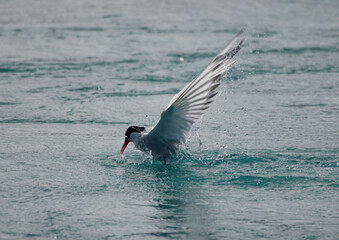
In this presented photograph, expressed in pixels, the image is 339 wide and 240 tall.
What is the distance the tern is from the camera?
15.0 ft

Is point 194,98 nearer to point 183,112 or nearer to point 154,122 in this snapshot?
point 183,112

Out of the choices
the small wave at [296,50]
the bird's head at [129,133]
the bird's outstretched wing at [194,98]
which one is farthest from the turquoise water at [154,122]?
the bird's outstretched wing at [194,98]

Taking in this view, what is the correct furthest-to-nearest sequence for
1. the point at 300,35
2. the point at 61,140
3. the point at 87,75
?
1. the point at 300,35
2. the point at 87,75
3. the point at 61,140

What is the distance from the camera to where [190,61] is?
8.56m

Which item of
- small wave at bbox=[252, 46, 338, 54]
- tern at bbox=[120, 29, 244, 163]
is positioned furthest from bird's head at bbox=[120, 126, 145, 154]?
small wave at bbox=[252, 46, 338, 54]

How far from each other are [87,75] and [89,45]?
1.73m

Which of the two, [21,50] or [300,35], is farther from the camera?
[300,35]

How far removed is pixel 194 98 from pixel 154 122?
1409 millimetres

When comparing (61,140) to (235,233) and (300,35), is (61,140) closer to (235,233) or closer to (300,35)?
(235,233)

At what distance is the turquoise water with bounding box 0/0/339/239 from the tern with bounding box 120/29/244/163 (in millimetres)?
165

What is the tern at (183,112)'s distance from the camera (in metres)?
4.56

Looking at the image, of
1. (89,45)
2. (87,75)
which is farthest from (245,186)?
(89,45)

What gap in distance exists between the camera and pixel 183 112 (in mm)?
4703

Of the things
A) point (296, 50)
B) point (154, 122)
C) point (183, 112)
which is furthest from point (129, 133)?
point (296, 50)
